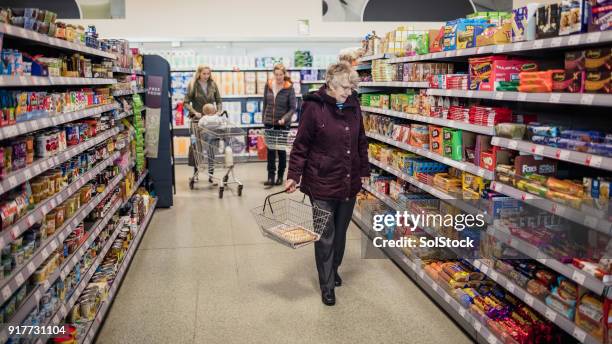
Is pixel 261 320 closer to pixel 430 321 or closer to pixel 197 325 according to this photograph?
pixel 197 325

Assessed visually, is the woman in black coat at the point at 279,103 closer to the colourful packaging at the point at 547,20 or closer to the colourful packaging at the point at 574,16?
the colourful packaging at the point at 547,20

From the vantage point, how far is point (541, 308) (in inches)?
115

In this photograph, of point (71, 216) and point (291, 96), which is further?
point (291, 96)

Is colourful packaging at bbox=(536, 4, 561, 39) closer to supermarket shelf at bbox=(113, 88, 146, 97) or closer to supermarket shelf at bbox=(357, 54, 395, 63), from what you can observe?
supermarket shelf at bbox=(357, 54, 395, 63)

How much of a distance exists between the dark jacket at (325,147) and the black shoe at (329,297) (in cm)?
76

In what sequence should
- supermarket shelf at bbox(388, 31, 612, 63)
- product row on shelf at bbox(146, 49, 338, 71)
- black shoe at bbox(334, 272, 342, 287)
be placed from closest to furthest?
1. supermarket shelf at bbox(388, 31, 612, 63)
2. black shoe at bbox(334, 272, 342, 287)
3. product row on shelf at bbox(146, 49, 338, 71)

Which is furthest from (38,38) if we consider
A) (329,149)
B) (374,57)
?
(374,57)

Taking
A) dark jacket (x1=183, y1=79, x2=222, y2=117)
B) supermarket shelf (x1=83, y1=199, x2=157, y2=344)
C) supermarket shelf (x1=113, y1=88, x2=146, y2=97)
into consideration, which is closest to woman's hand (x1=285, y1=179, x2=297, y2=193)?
supermarket shelf (x1=83, y1=199, x2=157, y2=344)

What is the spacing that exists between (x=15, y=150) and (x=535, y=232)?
2.97m

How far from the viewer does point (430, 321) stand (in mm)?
3871

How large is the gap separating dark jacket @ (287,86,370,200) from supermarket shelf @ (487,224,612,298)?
3.71 feet

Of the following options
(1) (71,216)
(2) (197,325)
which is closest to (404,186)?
(2) (197,325)

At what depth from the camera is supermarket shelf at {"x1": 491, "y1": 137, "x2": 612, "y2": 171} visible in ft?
8.10

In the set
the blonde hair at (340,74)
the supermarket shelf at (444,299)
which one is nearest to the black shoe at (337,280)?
the supermarket shelf at (444,299)
